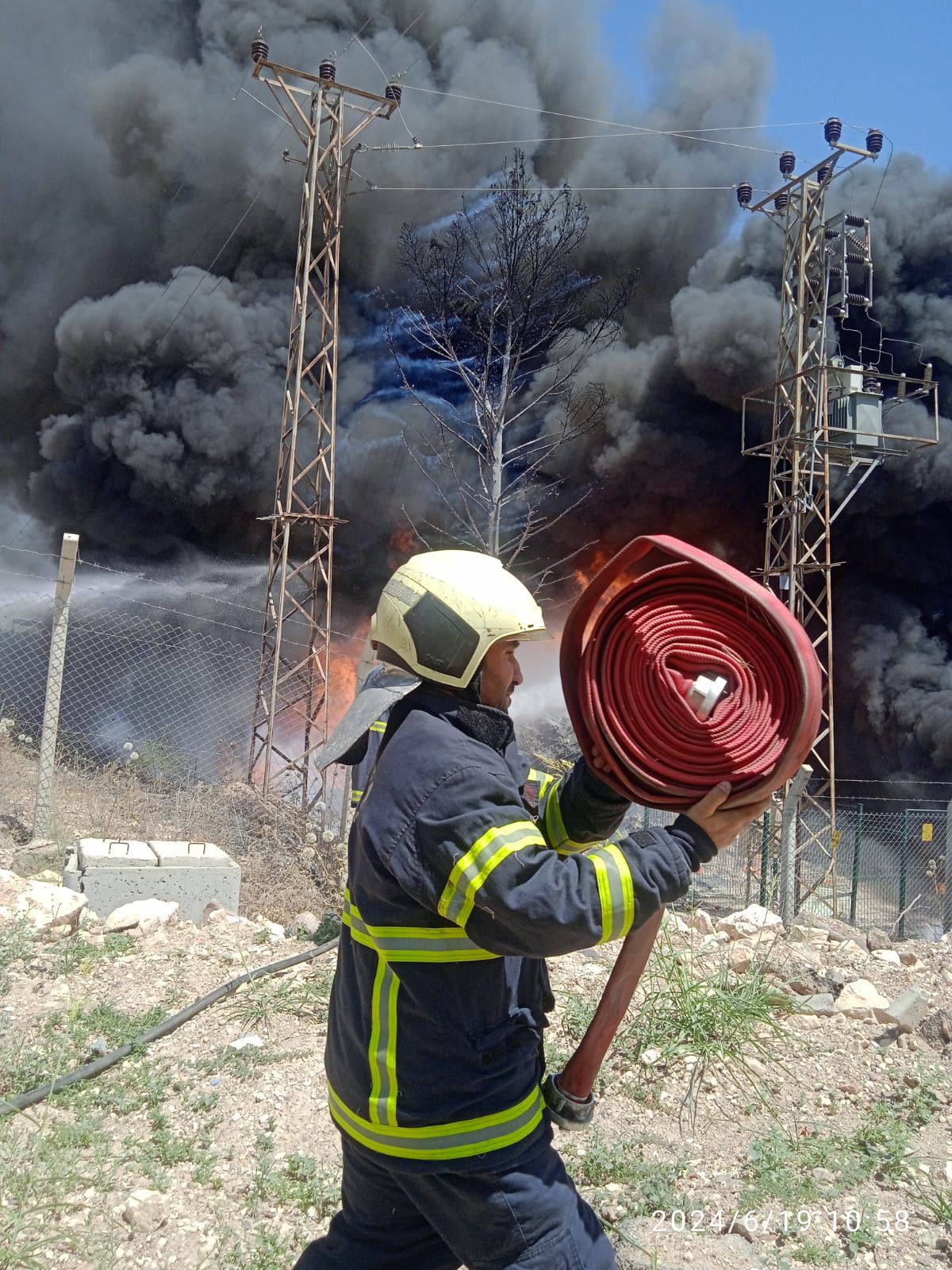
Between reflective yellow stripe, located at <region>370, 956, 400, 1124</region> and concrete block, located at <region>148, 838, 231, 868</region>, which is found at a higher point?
reflective yellow stripe, located at <region>370, 956, 400, 1124</region>

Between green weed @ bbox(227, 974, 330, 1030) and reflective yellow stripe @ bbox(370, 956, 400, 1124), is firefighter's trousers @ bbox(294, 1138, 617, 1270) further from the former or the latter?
green weed @ bbox(227, 974, 330, 1030)

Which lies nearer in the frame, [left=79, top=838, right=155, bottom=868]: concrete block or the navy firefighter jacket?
the navy firefighter jacket

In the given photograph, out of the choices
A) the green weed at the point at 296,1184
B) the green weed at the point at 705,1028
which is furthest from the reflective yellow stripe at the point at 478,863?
the green weed at the point at 705,1028

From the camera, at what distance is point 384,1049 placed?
5.85 feet

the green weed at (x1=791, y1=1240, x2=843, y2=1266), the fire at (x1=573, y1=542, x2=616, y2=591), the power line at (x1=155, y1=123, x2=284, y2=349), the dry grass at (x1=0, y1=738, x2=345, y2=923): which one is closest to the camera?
the green weed at (x1=791, y1=1240, x2=843, y2=1266)

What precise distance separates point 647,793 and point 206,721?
59.5ft

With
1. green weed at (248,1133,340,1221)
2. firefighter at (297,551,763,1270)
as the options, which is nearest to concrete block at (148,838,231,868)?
green weed at (248,1133,340,1221)

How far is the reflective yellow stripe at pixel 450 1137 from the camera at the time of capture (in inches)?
68.9

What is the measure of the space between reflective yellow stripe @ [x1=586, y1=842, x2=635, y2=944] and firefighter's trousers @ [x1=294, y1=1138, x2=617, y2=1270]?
0.51m

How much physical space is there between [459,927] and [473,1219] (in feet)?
1.70

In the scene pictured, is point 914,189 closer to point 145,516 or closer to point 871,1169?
point 145,516

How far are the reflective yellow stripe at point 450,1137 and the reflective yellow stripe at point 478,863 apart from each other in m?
0.39

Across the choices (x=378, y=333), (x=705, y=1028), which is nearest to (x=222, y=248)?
(x=378, y=333)

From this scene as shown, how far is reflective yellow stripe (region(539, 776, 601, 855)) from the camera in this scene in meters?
2.11
